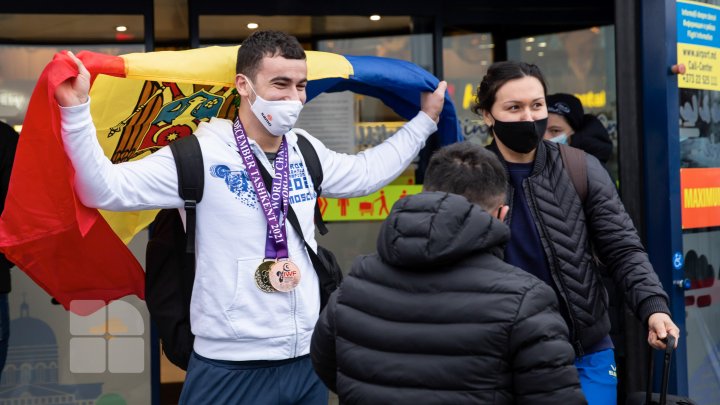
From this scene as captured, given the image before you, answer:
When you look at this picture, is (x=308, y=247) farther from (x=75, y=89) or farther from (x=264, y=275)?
(x=75, y=89)

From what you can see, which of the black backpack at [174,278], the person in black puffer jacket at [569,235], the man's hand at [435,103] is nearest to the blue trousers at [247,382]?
the black backpack at [174,278]

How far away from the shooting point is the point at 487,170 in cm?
248

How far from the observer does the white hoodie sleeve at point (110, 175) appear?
3092 mm

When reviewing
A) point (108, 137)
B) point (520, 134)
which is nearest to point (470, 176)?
point (520, 134)

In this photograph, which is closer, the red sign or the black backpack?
the black backpack

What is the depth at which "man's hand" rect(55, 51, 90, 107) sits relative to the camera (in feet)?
10.1

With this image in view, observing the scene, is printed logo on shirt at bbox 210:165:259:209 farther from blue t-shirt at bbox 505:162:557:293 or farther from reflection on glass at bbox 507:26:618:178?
reflection on glass at bbox 507:26:618:178

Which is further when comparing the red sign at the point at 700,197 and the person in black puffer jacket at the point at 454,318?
the red sign at the point at 700,197

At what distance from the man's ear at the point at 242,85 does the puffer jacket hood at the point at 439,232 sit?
1268 millimetres

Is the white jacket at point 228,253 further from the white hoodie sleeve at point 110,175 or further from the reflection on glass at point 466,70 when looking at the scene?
the reflection on glass at point 466,70
